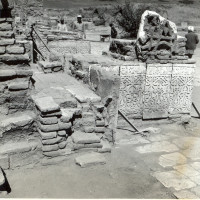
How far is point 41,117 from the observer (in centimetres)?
405

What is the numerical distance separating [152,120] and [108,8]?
81.4 ft

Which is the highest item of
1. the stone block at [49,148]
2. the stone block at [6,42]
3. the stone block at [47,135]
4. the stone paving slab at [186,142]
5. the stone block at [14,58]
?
the stone block at [6,42]

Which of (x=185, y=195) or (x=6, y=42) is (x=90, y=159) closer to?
(x=185, y=195)

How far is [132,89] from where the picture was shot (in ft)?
20.7

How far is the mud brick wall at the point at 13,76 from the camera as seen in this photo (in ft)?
14.2

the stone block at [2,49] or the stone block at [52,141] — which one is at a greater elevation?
the stone block at [2,49]

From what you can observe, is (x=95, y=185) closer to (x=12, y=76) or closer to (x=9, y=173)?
(x=9, y=173)

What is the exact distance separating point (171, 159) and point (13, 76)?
2.75 metres

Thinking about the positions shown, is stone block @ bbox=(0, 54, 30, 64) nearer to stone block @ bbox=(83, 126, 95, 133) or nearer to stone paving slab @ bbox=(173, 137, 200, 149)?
stone block @ bbox=(83, 126, 95, 133)

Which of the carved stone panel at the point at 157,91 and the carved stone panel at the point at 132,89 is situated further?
the carved stone panel at the point at 157,91

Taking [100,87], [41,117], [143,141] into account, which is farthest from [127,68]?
[41,117]

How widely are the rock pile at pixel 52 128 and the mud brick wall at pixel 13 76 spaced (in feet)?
1.17

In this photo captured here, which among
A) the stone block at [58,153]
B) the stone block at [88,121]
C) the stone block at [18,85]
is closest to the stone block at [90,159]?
the stone block at [58,153]

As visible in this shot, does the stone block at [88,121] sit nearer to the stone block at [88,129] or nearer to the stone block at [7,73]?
the stone block at [88,129]
